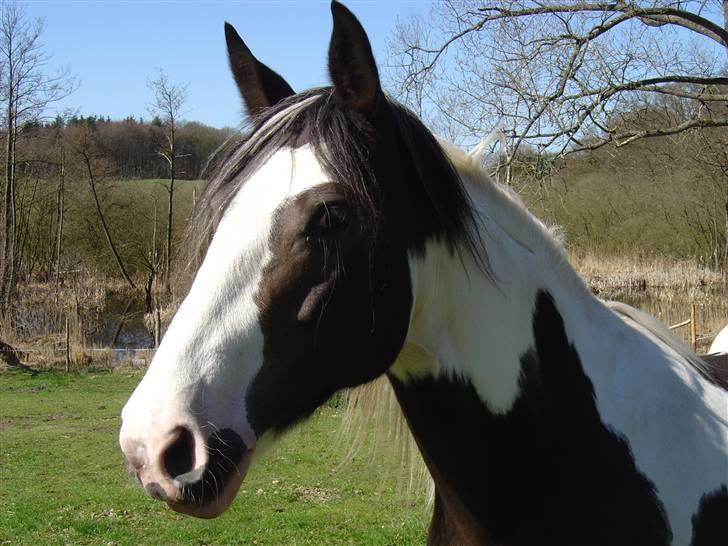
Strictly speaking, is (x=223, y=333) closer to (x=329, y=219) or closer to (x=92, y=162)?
(x=329, y=219)

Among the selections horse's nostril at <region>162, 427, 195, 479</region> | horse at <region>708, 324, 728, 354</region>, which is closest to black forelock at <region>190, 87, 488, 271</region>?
horse's nostril at <region>162, 427, 195, 479</region>

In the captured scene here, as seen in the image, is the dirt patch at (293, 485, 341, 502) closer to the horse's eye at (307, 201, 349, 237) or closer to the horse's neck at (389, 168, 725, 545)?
the horse's neck at (389, 168, 725, 545)

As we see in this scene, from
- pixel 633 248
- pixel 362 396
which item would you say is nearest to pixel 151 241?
pixel 633 248

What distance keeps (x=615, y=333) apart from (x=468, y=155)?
660mm

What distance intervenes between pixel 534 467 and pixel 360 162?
867 mm

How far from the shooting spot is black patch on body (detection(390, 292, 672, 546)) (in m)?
1.70

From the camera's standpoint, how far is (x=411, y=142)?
1707mm

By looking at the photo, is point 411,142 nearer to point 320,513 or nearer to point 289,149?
point 289,149

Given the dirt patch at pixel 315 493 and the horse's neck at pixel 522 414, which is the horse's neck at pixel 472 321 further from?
the dirt patch at pixel 315 493

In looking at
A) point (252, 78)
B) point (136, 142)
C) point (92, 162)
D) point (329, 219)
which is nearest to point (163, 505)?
point (252, 78)

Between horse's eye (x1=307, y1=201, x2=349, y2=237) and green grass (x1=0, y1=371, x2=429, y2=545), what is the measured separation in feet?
6.93

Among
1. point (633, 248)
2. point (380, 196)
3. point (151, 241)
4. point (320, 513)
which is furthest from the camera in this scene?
point (151, 241)

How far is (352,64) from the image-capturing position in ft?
5.38

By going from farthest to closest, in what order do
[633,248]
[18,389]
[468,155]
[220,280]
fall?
[633,248] < [18,389] < [468,155] < [220,280]
